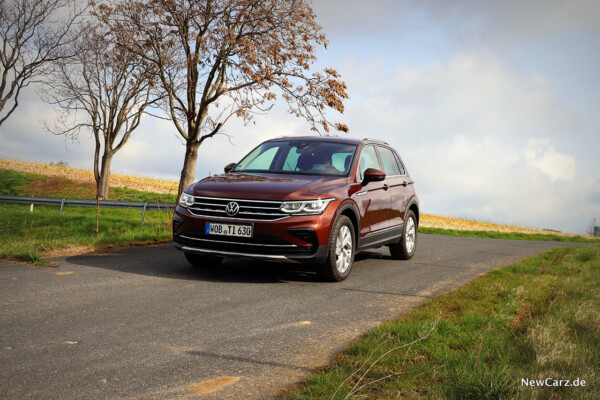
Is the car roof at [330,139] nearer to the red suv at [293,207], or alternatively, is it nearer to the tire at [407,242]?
the red suv at [293,207]

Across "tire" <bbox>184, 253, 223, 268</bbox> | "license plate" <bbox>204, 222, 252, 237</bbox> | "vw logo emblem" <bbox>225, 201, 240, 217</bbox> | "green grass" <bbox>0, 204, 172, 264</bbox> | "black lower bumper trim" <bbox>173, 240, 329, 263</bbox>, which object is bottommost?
"green grass" <bbox>0, 204, 172, 264</bbox>

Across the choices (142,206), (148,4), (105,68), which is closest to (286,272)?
(148,4)

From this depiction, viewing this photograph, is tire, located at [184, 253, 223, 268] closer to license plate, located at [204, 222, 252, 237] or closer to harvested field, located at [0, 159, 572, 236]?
license plate, located at [204, 222, 252, 237]

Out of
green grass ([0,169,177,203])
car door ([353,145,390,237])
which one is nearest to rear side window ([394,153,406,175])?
car door ([353,145,390,237])

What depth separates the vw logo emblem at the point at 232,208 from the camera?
7.04 m

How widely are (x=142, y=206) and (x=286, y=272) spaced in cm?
1483

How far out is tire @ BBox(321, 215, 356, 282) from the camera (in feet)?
23.8

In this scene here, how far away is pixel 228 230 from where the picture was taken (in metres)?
7.04

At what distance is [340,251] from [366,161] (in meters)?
1.82

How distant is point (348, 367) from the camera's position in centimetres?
379

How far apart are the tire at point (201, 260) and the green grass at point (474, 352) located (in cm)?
335

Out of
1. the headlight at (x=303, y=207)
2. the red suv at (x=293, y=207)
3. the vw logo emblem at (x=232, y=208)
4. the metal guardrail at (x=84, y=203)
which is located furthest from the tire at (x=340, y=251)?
the metal guardrail at (x=84, y=203)

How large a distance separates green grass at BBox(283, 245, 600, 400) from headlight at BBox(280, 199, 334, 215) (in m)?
1.79

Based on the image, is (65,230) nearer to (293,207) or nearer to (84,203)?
(84,203)
